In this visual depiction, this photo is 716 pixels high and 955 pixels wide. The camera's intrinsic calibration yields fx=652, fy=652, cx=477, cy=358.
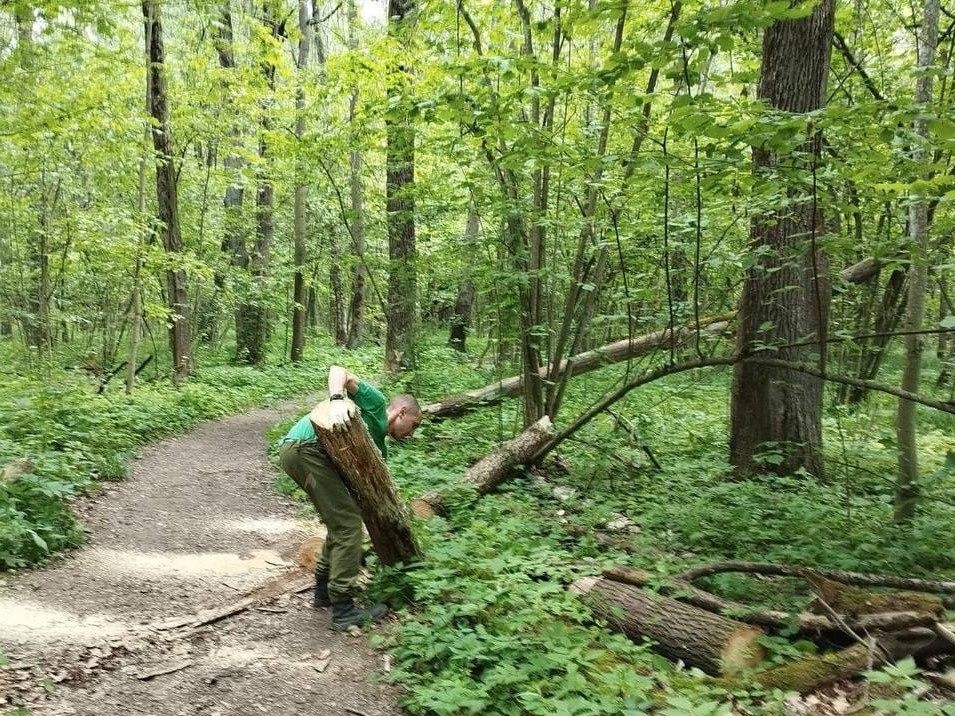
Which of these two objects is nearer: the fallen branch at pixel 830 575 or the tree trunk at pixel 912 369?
the fallen branch at pixel 830 575

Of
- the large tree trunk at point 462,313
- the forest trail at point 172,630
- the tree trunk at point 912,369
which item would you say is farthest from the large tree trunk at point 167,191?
the tree trunk at point 912,369

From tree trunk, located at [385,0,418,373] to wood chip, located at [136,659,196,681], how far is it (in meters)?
4.98

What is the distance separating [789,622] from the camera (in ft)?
12.8

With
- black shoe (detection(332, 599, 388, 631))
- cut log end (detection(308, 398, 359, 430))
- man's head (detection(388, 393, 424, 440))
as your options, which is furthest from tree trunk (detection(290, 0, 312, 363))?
black shoe (detection(332, 599, 388, 631))

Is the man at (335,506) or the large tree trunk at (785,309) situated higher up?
the large tree trunk at (785,309)

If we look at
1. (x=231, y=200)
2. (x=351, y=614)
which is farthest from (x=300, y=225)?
(x=351, y=614)

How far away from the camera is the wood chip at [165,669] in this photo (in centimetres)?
397

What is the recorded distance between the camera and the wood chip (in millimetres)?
3973

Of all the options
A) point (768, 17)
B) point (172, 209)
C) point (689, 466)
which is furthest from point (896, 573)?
point (172, 209)

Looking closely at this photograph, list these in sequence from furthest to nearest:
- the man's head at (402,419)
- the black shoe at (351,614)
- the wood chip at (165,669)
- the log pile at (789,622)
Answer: the man's head at (402,419) < the black shoe at (351,614) < the wood chip at (165,669) < the log pile at (789,622)

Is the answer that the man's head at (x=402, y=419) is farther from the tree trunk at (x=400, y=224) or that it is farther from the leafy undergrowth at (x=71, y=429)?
the leafy undergrowth at (x=71, y=429)

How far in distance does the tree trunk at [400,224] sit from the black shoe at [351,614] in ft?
14.7

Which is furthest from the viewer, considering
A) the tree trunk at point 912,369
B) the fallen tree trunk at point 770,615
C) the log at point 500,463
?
the log at point 500,463

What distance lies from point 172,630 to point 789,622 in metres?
4.12
